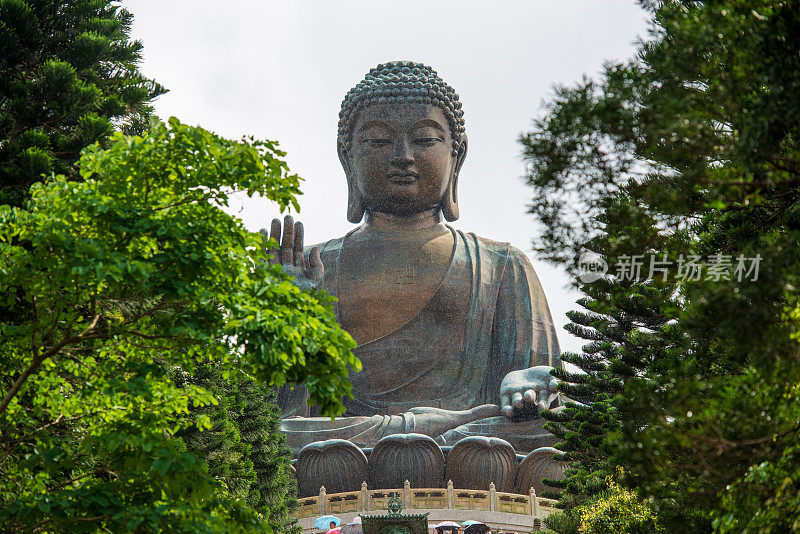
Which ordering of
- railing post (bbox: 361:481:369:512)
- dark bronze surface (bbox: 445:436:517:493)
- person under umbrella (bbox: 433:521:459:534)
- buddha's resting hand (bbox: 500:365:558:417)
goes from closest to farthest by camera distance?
1. person under umbrella (bbox: 433:521:459:534)
2. railing post (bbox: 361:481:369:512)
3. dark bronze surface (bbox: 445:436:517:493)
4. buddha's resting hand (bbox: 500:365:558:417)

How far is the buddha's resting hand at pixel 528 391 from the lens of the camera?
59.1ft

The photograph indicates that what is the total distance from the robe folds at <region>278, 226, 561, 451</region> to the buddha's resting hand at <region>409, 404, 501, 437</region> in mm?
746

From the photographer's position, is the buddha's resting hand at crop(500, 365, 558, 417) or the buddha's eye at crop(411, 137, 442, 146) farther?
the buddha's eye at crop(411, 137, 442, 146)

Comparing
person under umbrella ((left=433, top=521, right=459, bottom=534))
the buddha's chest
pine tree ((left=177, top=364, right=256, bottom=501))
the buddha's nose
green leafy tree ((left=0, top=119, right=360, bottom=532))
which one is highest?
the buddha's nose

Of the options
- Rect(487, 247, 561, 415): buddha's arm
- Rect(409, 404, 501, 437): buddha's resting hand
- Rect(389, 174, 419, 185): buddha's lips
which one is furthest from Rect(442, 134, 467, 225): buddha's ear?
Rect(409, 404, 501, 437): buddha's resting hand

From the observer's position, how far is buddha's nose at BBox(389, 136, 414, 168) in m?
20.4

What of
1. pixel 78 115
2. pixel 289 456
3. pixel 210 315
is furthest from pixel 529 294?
pixel 210 315

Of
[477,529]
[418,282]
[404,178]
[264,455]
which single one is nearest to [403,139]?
[404,178]

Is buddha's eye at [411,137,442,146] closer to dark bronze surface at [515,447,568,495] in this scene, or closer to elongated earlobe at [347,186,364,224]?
elongated earlobe at [347,186,364,224]

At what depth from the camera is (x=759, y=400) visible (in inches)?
218

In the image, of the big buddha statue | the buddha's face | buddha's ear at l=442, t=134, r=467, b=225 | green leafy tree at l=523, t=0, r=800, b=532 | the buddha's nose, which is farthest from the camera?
buddha's ear at l=442, t=134, r=467, b=225

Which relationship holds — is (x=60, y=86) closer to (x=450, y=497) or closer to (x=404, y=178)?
(x=450, y=497)

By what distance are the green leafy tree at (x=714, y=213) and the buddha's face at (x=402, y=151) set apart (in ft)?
44.4

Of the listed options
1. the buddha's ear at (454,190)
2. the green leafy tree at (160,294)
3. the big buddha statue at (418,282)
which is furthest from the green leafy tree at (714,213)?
the buddha's ear at (454,190)
